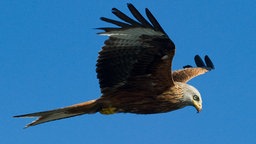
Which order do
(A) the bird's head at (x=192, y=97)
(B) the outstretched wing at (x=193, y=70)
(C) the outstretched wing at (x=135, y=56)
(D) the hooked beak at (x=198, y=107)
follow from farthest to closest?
(B) the outstretched wing at (x=193, y=70) → (D) the hooked beak at (x=198, y=107) → (A) the bird's head at (x=192, y=97) → (C) the outstretched wing at (x=135, y=56)

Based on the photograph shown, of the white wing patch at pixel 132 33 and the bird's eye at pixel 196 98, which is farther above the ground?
the white wing patch at pixel 132 33

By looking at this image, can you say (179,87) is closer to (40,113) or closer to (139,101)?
(139,101)

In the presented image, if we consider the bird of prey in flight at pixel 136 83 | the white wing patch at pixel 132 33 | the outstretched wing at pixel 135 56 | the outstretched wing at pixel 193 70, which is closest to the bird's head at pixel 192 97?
the bird of prey in flight at pixel 136 83

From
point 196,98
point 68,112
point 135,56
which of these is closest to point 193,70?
point 196,98

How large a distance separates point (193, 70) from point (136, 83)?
344 cm

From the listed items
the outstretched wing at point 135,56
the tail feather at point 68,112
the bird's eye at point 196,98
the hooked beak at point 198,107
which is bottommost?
the hooked beak at point 198,107

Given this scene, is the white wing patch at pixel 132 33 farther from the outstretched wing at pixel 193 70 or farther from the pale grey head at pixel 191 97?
the outstretched wing at pixel 193 70

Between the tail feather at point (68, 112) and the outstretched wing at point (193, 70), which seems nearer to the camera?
the tail feather at point (68, 112)

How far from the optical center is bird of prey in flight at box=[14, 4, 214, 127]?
1046 cm

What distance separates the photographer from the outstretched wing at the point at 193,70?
1330cm

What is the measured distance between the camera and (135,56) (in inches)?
418

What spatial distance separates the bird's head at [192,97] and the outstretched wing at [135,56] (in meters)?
0.31

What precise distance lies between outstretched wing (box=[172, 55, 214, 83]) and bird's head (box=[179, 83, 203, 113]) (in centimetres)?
207

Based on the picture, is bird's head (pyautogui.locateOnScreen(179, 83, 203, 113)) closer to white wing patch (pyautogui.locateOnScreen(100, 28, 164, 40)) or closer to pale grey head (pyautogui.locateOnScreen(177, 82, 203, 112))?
pale grey head (pyautogui.locateOnScreen(177, 82, 203, 112))
